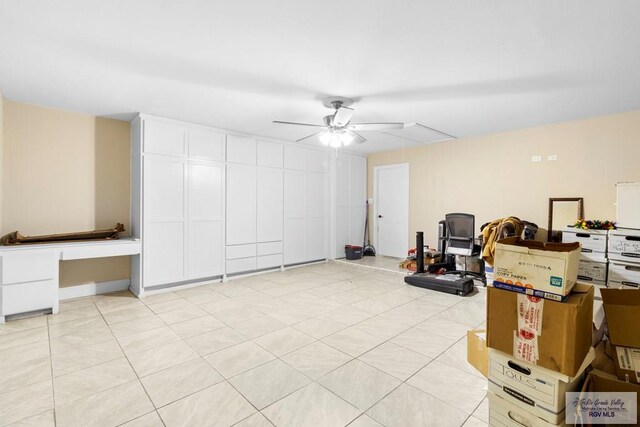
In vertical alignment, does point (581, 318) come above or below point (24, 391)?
above

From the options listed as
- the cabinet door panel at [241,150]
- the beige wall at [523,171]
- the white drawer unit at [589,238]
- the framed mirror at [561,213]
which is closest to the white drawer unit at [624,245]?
the white drawer unit at [589,238]

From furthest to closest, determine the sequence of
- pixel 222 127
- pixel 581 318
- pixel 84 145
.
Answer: pixel 222 127 → pixel 84 145 → pixel 581 318

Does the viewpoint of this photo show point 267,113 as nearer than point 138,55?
No

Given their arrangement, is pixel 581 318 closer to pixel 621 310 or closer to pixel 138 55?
pixel 621 310

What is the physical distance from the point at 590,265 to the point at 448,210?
237 centimetres

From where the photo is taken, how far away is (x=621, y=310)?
1.41m

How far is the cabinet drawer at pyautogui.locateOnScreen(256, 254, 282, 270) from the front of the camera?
544 centimetres

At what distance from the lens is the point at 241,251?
5.19 metres

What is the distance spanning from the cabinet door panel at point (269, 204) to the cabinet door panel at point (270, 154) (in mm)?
116

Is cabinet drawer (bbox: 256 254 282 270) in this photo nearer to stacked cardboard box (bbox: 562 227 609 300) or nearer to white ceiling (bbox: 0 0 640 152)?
white ceiling (bbox: 0 0 640 152)

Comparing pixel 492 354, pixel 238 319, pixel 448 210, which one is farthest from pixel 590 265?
pixel 238 319

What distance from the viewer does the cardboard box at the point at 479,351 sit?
6.51 ft

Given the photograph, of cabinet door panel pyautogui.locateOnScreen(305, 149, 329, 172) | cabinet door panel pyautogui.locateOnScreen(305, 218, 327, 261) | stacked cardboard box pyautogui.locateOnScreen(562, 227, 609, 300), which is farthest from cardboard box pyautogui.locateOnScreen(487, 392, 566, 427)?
cabinet door panel pyautogui.locateOnScreen(305, 149, 329, 172)

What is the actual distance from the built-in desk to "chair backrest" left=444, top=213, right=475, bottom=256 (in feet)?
17.1
